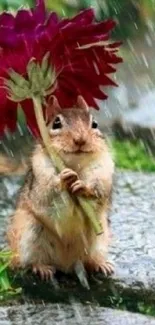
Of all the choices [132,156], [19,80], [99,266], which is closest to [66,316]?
[99,266]

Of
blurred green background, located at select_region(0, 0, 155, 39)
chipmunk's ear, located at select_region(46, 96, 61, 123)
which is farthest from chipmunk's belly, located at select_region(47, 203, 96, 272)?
blurred green background, located at select_region(0, 0, 155, 39)

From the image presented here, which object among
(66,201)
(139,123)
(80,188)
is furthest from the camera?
(139,123)

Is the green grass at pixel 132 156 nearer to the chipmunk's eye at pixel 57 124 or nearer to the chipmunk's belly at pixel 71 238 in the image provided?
the chipmunk's belly at pixel 71 238

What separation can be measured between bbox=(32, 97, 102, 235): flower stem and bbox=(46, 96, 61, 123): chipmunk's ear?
2.9 inches

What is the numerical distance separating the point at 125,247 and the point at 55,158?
2.23ft

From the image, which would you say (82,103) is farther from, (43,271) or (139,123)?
(139,123)

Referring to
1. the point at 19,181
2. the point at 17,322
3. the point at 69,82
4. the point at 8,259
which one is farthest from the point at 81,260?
the point at 19,181

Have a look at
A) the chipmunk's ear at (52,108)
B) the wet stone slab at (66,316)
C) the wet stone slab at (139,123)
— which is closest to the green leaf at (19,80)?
the chipmunk's ear at (52,108)

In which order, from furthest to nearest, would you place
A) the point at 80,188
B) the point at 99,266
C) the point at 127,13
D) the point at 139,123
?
the point at 127,13 → the point at 139,123 → the point at 99,266 → the point at 80,188

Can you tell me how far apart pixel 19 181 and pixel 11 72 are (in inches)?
66.6

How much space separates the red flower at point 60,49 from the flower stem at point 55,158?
0.05 metres

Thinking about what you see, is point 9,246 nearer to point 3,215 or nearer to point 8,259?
point 8,259

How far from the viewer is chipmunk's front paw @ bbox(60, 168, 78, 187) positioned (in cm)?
262

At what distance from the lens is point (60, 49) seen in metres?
2.47
